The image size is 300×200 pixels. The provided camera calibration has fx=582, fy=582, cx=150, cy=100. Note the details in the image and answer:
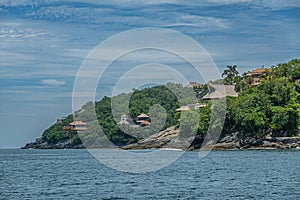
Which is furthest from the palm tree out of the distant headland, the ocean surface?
the ocean surface

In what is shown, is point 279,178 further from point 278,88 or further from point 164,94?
point 164,94

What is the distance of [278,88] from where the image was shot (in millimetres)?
110375

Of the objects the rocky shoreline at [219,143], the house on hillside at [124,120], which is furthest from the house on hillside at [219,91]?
the house on hillside at [124,120]

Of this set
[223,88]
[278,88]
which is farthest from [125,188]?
[223,88]

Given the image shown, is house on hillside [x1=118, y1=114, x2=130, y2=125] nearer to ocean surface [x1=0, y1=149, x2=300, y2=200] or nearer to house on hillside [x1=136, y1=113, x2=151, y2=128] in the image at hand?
house on hillside [x1=136, y1=113, x2=151, y2=128]

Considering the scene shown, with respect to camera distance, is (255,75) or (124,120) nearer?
(255,75)

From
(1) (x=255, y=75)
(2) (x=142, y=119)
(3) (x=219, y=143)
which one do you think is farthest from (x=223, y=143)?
(1) (x=255, y=75)

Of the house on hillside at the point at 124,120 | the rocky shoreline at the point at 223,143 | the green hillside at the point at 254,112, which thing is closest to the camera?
the rocky shoreline at the point at 223,143

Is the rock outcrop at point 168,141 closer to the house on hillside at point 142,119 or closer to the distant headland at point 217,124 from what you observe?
the distant headland at point 217,124

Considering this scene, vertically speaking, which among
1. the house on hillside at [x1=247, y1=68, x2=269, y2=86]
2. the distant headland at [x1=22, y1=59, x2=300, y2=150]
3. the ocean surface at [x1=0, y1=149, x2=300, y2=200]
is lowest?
the ocean surface at [x1=0, y1=149, x2=300, y2=200]

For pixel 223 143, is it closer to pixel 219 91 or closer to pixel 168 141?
pixel 168 141

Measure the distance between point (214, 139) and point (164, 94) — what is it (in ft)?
240

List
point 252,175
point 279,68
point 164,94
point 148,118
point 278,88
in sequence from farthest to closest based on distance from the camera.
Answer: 1. point 164,94
2. point 148,118
3. point 279,68
4. point 278,88
5. point 252,175

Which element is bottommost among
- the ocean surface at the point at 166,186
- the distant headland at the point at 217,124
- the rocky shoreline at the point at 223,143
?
the ocean surface at the point at 166,186
